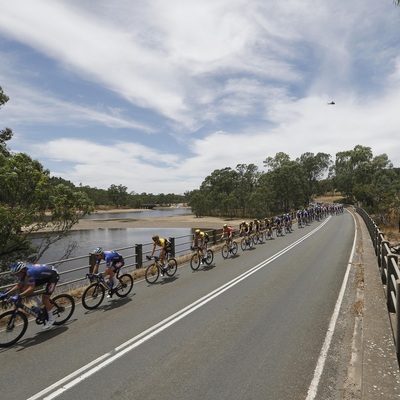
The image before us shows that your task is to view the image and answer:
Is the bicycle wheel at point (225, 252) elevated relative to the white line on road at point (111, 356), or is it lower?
elevated

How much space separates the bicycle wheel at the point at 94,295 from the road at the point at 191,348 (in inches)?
10.6

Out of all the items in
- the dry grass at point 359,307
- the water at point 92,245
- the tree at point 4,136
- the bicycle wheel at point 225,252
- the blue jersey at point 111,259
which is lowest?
the water at point 92,245

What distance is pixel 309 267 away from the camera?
12.8 meters

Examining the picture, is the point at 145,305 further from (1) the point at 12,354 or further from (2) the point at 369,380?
(2) the point at 369,380

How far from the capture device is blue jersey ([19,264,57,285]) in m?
6.66

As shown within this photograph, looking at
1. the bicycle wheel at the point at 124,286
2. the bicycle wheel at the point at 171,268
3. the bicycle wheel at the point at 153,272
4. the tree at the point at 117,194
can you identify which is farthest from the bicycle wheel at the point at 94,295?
the tree at the point at 117,194

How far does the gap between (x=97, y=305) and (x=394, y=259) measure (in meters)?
7.65

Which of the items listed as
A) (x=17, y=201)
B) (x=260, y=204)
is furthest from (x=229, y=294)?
(x=260, y=204)

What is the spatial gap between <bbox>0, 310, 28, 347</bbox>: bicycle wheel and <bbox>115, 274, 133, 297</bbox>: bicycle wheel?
2.94 meters

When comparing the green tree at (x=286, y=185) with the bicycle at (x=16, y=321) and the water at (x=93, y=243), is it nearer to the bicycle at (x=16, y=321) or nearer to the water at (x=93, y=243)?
the water at (x=93, y=243)

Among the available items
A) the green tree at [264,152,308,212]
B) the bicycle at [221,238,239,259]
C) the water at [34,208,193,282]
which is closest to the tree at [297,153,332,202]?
the green tree at [264,152,308,212]

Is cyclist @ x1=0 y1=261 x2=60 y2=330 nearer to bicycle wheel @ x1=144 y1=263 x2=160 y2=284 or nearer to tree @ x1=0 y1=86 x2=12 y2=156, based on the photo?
bicycle wheel @ x1=144 y1=263 x2=160 y2=284

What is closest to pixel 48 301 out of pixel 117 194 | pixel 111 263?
pixel 111 263

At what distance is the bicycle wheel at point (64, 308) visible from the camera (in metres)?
7.27
